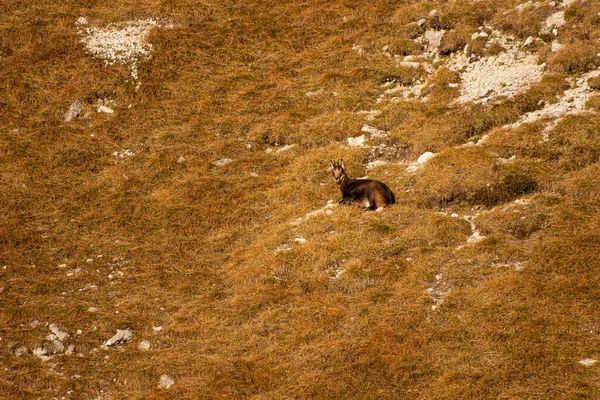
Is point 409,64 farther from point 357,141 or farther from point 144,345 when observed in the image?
point 144,345

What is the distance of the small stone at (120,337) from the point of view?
452 inches

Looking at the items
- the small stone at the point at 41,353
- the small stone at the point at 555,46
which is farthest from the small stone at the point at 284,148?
the small stone at the point at 41,353

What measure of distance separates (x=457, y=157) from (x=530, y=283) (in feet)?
14.3

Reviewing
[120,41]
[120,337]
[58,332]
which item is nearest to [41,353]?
[58,332]

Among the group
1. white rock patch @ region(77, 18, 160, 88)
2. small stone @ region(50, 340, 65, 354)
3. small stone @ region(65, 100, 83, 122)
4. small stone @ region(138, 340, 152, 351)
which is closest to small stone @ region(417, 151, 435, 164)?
small stone @ region(138, 340, 152, 351)

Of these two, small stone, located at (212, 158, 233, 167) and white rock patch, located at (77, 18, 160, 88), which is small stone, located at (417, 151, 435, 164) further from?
white rock patch, located at (77, 18, 160, 88)

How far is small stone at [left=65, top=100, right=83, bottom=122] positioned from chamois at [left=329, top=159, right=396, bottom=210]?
897cm

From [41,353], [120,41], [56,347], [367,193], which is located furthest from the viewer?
[120,41]

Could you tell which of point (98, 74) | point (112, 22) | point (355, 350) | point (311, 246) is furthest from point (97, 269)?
point (112, 22)

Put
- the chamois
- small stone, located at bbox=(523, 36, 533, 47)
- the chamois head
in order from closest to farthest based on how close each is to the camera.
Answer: the chamois
the chamois head
small stone, located at bbox=(523, 36, 533, 47)

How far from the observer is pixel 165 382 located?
10484 millimetres

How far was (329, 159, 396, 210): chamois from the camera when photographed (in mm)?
13633

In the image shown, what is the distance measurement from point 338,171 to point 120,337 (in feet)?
20.6

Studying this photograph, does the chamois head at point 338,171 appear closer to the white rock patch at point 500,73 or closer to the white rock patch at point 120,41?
the white rock patch at point 500,73
